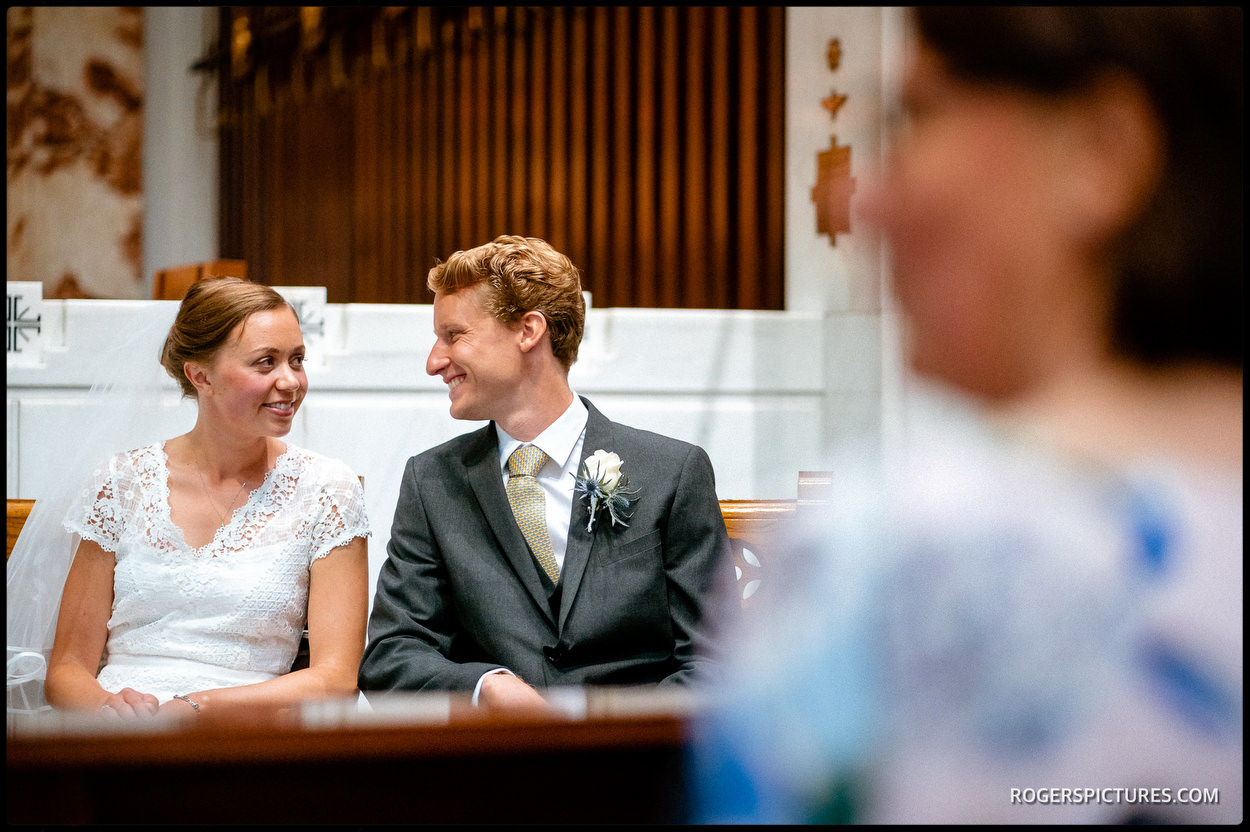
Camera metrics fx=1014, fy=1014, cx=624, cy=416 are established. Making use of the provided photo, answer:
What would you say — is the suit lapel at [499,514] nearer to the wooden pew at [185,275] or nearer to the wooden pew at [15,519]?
the wooden pew at [15,519]

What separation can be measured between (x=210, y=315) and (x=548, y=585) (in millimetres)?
895

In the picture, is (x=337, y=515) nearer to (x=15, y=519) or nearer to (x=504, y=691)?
(x=504, y=691)

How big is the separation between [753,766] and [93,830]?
0.44 meters

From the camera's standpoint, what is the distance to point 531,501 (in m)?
1.97

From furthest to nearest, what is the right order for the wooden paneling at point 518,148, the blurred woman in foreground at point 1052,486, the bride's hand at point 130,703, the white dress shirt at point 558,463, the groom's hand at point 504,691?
the wooden paneling at point 518,148, the white dress shirt at point 558,463, the bride's hand at point 130,703, the groom's hand at point 504,691, the blurred woman in foreground at point 1052,486

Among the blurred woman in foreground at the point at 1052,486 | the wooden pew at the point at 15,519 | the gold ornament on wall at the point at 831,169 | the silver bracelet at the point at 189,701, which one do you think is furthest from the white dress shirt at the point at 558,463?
the gold ornament on wall at the point at 831,169

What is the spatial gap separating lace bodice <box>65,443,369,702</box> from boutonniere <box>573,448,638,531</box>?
510 millimetres

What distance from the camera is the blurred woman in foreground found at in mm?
575

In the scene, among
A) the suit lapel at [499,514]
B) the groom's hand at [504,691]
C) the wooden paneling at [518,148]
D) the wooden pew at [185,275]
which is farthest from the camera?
the wooden paneling at [518,148]

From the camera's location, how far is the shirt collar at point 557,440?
2.02m

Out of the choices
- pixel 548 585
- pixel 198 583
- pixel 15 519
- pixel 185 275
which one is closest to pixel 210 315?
pixel 198 583

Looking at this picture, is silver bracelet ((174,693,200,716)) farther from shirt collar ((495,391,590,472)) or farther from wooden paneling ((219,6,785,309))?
wooden paneling ((219,6,785,309))

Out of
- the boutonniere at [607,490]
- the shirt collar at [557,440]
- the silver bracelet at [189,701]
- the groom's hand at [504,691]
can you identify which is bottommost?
the silver bracelet at [189,701]

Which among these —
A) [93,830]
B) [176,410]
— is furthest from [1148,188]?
[176,410]
